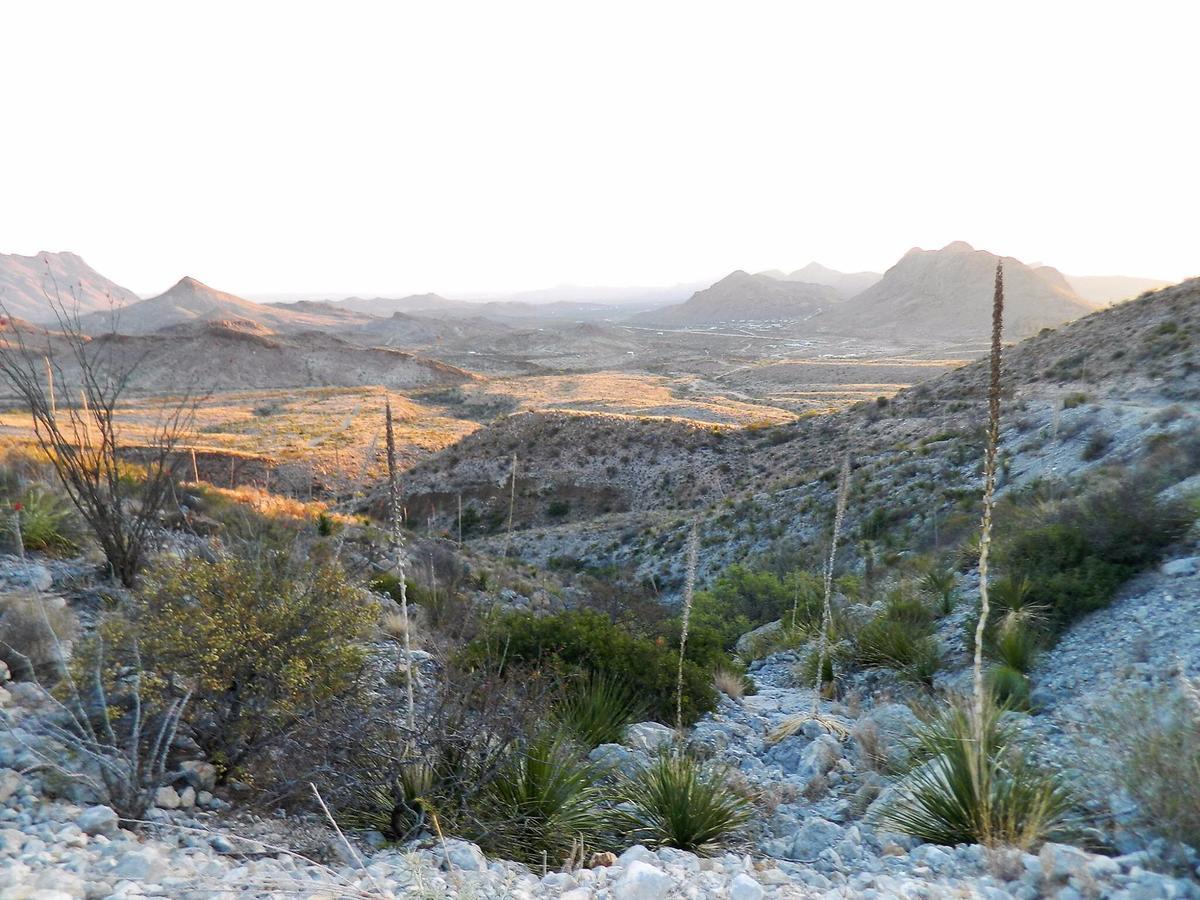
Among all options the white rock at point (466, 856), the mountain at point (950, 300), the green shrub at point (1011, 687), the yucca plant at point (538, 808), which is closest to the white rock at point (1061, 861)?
the yucca plant at point (538, 808)

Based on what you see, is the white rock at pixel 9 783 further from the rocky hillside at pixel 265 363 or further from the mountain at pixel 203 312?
the mountain at pixel 203 312

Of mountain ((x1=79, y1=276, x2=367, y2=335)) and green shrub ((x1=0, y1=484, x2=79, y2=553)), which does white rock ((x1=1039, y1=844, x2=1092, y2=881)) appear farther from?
mountain ((x1=79, y1=276, x2=367, y2=335))

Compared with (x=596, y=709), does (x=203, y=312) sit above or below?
above

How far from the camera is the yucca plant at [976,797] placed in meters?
3.54

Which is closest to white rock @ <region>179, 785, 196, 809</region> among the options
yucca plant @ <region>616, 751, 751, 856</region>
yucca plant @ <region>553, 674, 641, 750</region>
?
yucca plant @ <region>553, 674, 641, 750</region>

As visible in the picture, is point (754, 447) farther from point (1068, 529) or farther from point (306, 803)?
point (306, 803)

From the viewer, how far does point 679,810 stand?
4129mm

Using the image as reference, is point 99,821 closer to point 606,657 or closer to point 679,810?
point 679,810

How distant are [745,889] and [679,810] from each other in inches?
37.3

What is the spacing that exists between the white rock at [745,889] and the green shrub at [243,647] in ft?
8.34

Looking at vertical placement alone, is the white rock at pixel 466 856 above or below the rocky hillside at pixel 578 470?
above

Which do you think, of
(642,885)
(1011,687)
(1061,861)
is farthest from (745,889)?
(1011,687)

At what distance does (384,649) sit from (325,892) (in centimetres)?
414

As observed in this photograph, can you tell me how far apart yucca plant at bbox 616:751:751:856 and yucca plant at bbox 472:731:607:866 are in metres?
0.22
